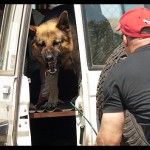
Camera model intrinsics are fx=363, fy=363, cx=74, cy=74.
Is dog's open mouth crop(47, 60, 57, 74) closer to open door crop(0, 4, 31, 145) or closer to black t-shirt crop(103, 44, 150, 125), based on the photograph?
open door crop(0, 4, 31, 145)

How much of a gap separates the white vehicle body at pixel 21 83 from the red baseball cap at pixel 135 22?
110cm

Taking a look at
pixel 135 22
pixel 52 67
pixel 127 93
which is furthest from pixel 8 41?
pixel 127 93

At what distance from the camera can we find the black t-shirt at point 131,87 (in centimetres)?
216

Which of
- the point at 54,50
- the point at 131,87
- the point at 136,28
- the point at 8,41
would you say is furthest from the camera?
the point at 54,50

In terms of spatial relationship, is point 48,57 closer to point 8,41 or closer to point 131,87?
point 8,41

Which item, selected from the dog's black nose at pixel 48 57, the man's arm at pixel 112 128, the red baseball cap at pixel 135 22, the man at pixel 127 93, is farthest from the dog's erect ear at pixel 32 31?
the man's arm at pixel 112 128

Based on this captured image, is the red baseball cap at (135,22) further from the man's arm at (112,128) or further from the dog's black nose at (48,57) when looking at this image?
the dog's black nose at (48,57)

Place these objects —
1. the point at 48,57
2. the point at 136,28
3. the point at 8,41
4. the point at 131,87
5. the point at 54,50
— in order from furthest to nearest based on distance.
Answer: the point at 54,50, the point at 48,57, the point at 8,41, the point at 136,28, the point at 131,87

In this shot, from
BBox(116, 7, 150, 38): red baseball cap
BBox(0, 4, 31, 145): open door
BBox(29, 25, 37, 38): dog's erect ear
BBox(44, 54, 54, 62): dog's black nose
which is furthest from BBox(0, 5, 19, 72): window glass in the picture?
BBox(116, 7, 150, 38): red baseball cap

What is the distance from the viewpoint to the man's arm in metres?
2.19

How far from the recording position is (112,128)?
2189 millimetres

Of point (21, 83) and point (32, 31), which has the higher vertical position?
point (32, 31)

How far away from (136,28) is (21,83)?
1.49 metres

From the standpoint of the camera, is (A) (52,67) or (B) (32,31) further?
(B) (32,31)
